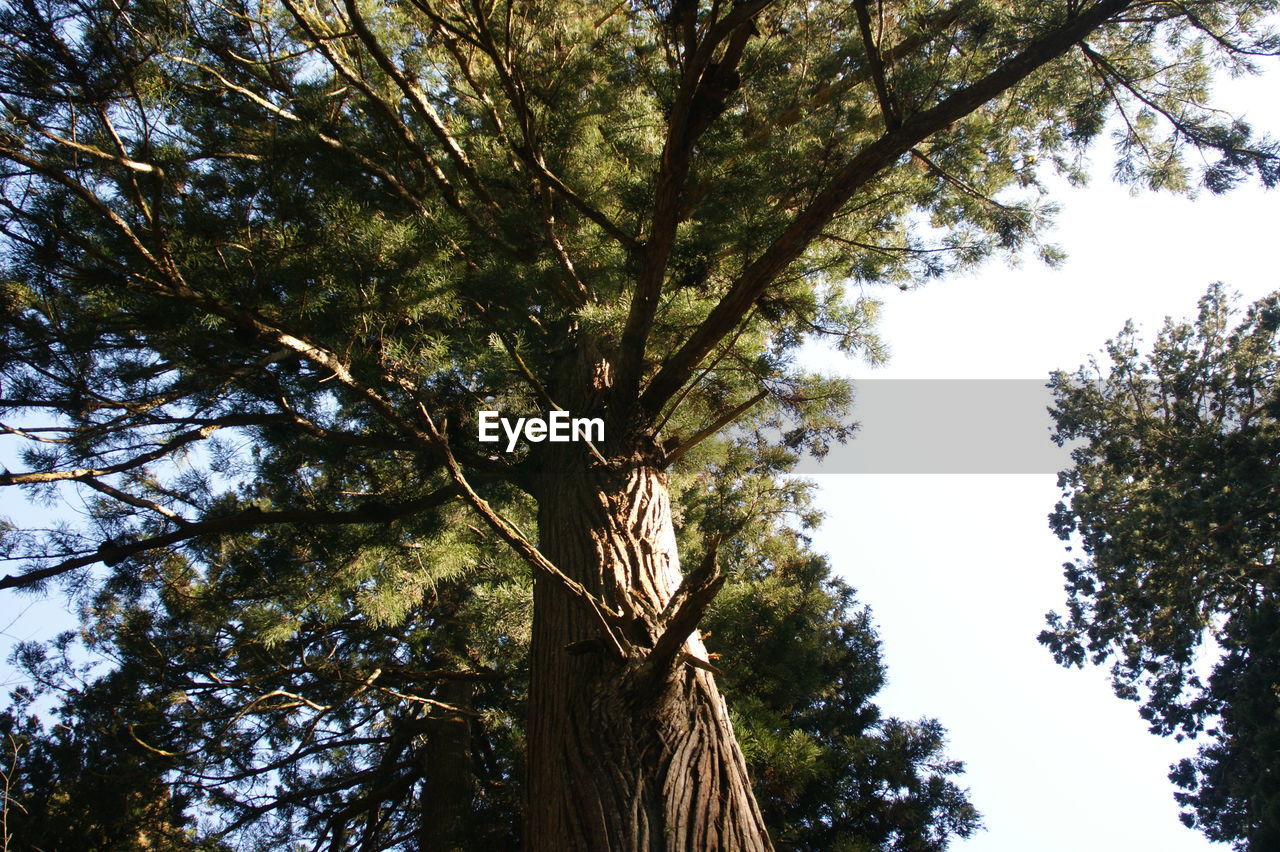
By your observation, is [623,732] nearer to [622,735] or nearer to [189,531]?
[622,735]

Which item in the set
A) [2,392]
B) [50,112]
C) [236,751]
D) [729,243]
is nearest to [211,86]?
[50,112]

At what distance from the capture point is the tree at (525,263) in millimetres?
2342

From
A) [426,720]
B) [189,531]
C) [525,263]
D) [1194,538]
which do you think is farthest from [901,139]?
[1194,538]

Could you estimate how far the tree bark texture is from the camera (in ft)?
6.04

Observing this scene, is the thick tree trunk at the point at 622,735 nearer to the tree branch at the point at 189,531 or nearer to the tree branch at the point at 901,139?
the tree branch at the point at 189,531

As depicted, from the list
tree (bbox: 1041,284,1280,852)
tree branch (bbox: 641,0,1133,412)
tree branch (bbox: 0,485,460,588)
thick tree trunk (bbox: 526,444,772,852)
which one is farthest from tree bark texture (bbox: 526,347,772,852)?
tree (bbox: 1041,284,1280,852)

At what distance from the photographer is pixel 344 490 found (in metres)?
3.98

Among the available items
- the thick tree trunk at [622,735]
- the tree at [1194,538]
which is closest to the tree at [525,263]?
the thick tree trunk at [622,735]

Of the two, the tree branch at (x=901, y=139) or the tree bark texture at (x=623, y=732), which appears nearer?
the tree bark texture at (x=623, y=732)

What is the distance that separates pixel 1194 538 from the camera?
1033cm

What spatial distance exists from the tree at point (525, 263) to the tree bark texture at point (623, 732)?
0.04 ft

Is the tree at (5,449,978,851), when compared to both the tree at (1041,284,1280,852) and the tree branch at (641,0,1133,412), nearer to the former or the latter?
the tree branch at (641,0,1133,412)

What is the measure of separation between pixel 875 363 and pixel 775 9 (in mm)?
2191

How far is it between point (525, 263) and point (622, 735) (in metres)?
2.75
